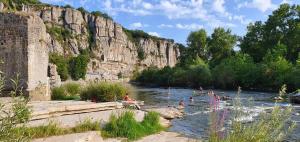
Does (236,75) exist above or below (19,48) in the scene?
below

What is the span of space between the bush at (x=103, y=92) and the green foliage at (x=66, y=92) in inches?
39.1

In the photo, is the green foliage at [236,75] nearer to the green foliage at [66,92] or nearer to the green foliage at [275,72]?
the green foliage at [275,72]

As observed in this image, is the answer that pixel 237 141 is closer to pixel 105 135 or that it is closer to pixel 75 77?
pixel 105 135

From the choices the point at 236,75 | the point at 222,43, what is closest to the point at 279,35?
the point at 236,75

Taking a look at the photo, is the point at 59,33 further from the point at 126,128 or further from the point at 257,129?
the point at 257,129

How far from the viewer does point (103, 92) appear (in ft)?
91.1

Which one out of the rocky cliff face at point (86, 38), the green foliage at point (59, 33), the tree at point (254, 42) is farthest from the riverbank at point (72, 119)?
the green foliage at point (59, 33)

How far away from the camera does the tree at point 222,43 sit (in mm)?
107250

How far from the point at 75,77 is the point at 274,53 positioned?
171 ft

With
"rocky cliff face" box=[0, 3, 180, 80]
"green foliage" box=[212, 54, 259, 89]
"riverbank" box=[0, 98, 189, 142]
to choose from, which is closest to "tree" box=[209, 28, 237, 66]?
"green foliage" box=[212, 54, 259, 89]

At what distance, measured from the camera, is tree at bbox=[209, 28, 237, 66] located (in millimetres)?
107250

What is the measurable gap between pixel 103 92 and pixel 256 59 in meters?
70.2

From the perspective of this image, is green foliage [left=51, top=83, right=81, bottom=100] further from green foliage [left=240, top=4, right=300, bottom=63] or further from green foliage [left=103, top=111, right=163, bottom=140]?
green foliage [left=240, top=4, right=300, bottom=63]

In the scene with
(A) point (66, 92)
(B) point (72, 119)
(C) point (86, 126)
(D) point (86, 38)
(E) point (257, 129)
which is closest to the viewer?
(E) point (257, 129)
